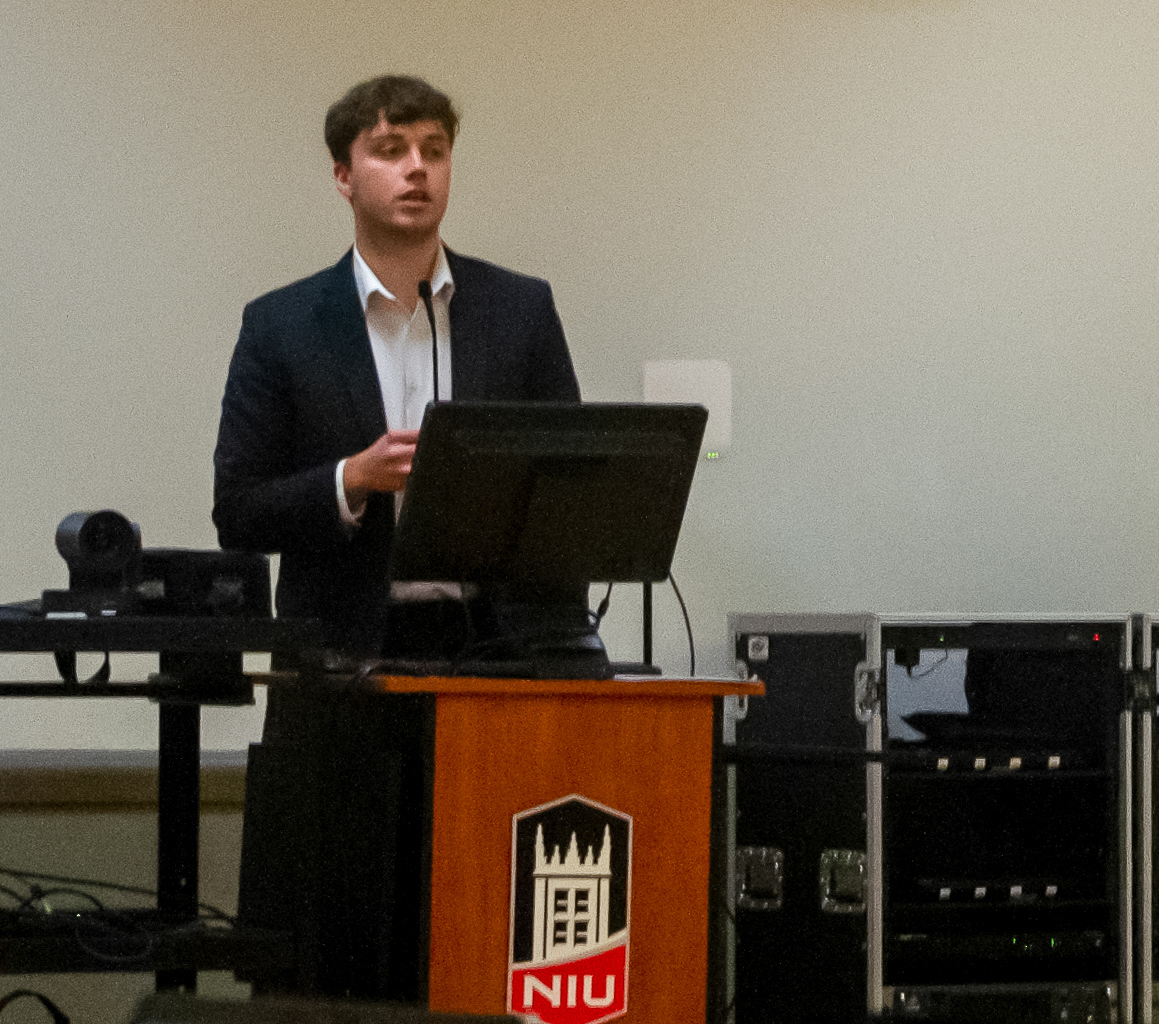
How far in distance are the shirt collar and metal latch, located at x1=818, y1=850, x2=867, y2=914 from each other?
1.30 m

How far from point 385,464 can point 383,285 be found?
0.51 metres

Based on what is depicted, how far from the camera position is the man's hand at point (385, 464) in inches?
61.1

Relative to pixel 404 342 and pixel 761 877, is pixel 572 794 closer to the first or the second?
pixel 404 342

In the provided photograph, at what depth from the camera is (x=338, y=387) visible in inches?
75.0

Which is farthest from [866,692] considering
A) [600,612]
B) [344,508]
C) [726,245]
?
[344,508]

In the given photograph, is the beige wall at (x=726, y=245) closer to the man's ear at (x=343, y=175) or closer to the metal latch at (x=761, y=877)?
the metal latch at (x=761, y=877)

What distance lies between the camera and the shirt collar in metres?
1.97

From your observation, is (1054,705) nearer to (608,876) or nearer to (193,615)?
(608,876)

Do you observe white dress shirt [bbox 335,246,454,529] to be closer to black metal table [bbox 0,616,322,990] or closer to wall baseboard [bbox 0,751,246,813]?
black metal table [bbox 0,616,322,990]

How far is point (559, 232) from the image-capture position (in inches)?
125

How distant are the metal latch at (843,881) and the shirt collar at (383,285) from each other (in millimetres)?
1304

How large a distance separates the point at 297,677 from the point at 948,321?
6.64 ft

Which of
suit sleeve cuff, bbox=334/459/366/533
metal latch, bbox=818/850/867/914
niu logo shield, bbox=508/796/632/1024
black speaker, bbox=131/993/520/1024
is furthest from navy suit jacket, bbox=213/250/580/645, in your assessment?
metal latch, bbox=818/850/867/914

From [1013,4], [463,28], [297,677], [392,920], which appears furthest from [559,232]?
[392,920]
